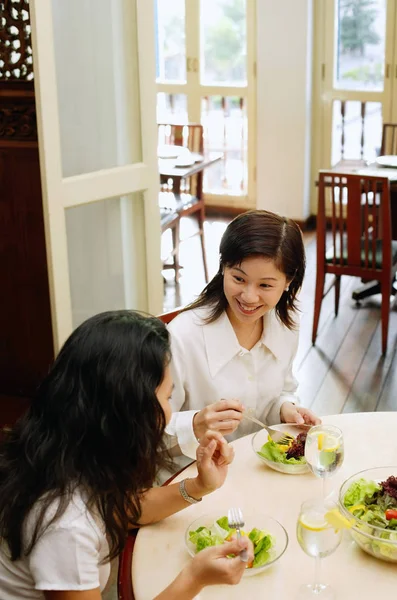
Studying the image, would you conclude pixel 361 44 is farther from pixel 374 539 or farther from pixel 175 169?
pixel 374 539

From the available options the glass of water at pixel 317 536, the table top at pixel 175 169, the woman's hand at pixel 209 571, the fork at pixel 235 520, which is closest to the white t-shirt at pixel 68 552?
the woman's hand at pixel 209 571

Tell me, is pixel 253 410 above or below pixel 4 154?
below

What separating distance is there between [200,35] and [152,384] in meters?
5.37

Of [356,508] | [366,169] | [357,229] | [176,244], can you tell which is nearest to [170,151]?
[176,244]

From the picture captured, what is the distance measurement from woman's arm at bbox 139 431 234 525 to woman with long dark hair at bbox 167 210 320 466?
292mm

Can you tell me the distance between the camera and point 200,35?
6.28 m

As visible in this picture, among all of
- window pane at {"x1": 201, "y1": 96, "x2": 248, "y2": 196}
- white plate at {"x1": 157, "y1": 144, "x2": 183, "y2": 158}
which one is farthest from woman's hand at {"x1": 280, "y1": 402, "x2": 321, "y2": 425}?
window pane at {"x1": 201, "y1": 96, "x2": 248, "y2": 196}

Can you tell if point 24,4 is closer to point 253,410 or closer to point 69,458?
point 253,410

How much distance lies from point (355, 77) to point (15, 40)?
3406 millimetres

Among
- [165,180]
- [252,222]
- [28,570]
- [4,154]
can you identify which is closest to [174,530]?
[28,570]

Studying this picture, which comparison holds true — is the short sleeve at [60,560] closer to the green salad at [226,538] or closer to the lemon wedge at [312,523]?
the green salad at [226,538]

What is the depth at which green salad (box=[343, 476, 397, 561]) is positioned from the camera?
1370 millimetres

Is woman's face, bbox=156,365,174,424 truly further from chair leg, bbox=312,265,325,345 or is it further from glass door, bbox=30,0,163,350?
chair leg, bbox=312,265,325,345

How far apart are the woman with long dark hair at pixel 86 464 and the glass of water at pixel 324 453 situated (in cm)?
29
